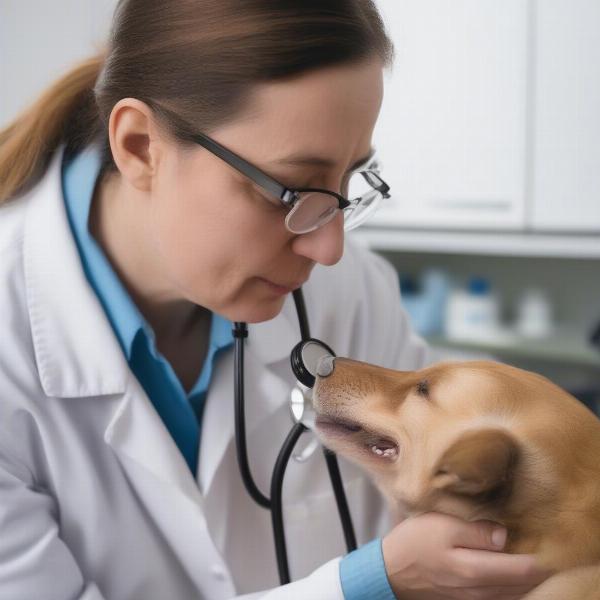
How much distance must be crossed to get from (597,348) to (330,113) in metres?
1.43

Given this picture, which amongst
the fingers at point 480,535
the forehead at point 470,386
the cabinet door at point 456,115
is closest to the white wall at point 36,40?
the cabinet door at point 456,115

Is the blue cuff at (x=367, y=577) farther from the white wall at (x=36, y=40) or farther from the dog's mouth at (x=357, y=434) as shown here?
the white wall at (x=36, y=40)

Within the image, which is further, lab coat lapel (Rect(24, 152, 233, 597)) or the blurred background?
the blurred background

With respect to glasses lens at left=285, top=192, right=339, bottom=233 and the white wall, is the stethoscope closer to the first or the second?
glasses lens at left=285, top=192, right=339, bottom=233

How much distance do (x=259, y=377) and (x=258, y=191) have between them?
0.34 meters

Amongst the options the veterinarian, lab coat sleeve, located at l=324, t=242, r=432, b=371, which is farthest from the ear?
lab coat sleeve, located at l=324, t=242, r=432, b=371

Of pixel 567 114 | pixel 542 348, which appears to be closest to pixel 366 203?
pixel 567 114

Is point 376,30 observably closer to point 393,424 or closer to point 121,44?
point 121,44

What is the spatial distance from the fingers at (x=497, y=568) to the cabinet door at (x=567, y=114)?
1.26m

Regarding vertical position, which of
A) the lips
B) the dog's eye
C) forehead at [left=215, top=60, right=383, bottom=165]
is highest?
forehead at [left=215, top=60, right=383, bottom=165]

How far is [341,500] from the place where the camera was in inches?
38.8

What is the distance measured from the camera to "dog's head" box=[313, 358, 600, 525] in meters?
0.75

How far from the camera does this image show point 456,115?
6.73ft

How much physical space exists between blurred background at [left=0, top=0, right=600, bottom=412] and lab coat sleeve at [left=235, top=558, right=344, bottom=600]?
1225 millimetres
